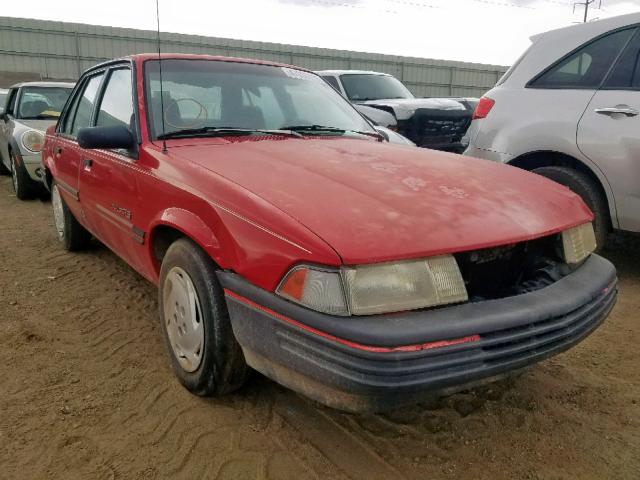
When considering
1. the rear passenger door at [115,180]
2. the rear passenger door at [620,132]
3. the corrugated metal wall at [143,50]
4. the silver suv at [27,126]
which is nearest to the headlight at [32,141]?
the silver suv at [27,126]

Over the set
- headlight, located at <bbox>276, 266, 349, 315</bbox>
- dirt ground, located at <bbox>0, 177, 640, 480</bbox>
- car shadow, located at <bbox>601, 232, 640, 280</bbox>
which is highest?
headlight, located at <bbox>276, 266, 349, 315</bbox>

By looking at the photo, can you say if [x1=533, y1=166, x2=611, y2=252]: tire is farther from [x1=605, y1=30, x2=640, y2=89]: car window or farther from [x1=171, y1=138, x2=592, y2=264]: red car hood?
[x1=171, y1=138, x2=592, y2=264]: red car hood

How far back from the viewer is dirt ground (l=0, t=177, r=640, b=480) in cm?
178

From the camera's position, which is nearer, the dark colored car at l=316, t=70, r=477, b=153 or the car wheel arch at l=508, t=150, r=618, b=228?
the car wheel arch at l=508, t=150, r=618, b=228

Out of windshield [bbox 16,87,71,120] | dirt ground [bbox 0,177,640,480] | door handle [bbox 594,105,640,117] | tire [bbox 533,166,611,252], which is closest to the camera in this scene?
dirt ground [bbox 0,177,640,480]

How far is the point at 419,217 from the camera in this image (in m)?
1.71

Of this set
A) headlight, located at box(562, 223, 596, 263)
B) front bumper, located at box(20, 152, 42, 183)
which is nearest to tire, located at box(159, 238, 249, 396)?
headlight, located at box(562, 223, 596, 263)

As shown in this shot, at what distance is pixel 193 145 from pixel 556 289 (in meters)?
1.69

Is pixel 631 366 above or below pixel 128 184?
below

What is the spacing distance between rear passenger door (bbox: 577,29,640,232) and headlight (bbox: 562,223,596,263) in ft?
4.61

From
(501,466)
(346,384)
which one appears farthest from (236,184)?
(501,466)

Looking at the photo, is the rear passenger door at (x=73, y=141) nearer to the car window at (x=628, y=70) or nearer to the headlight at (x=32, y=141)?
the headlight at (x=32, y=141)

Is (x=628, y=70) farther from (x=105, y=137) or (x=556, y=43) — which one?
(x=105, y=137)

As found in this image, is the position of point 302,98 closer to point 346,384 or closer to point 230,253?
point 230,253
